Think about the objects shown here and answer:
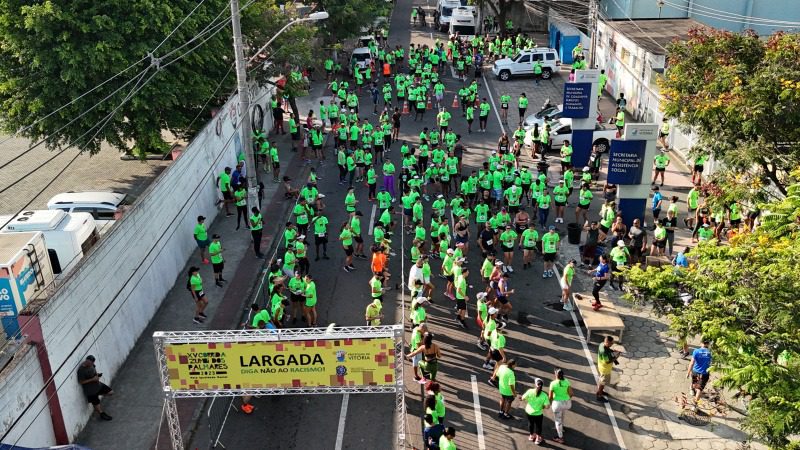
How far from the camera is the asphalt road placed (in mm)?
13977

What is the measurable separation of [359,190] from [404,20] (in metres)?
34.5

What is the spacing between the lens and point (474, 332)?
17328 millimetres

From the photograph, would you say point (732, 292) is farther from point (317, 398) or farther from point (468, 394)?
point (317, 398)

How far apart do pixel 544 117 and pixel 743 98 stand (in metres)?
12.7

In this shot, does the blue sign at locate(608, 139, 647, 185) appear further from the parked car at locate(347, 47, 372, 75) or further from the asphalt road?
the parked car at locate(347, 47, 372, 75)

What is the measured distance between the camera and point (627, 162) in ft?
67.8

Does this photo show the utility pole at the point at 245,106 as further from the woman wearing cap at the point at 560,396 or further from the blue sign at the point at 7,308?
the woman wearing cap at the point at 560,396

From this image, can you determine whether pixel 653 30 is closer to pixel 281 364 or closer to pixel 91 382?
pixel 281 364

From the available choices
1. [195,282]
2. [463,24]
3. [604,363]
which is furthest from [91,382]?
[463,24]

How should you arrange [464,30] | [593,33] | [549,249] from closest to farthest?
[549,249]
[593,33]
[464,30]

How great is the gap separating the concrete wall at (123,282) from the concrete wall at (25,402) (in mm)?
27

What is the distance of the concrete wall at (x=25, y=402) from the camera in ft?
39.0

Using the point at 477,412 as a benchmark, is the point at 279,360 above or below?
above

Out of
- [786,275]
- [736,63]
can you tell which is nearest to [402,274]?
[736,63]
